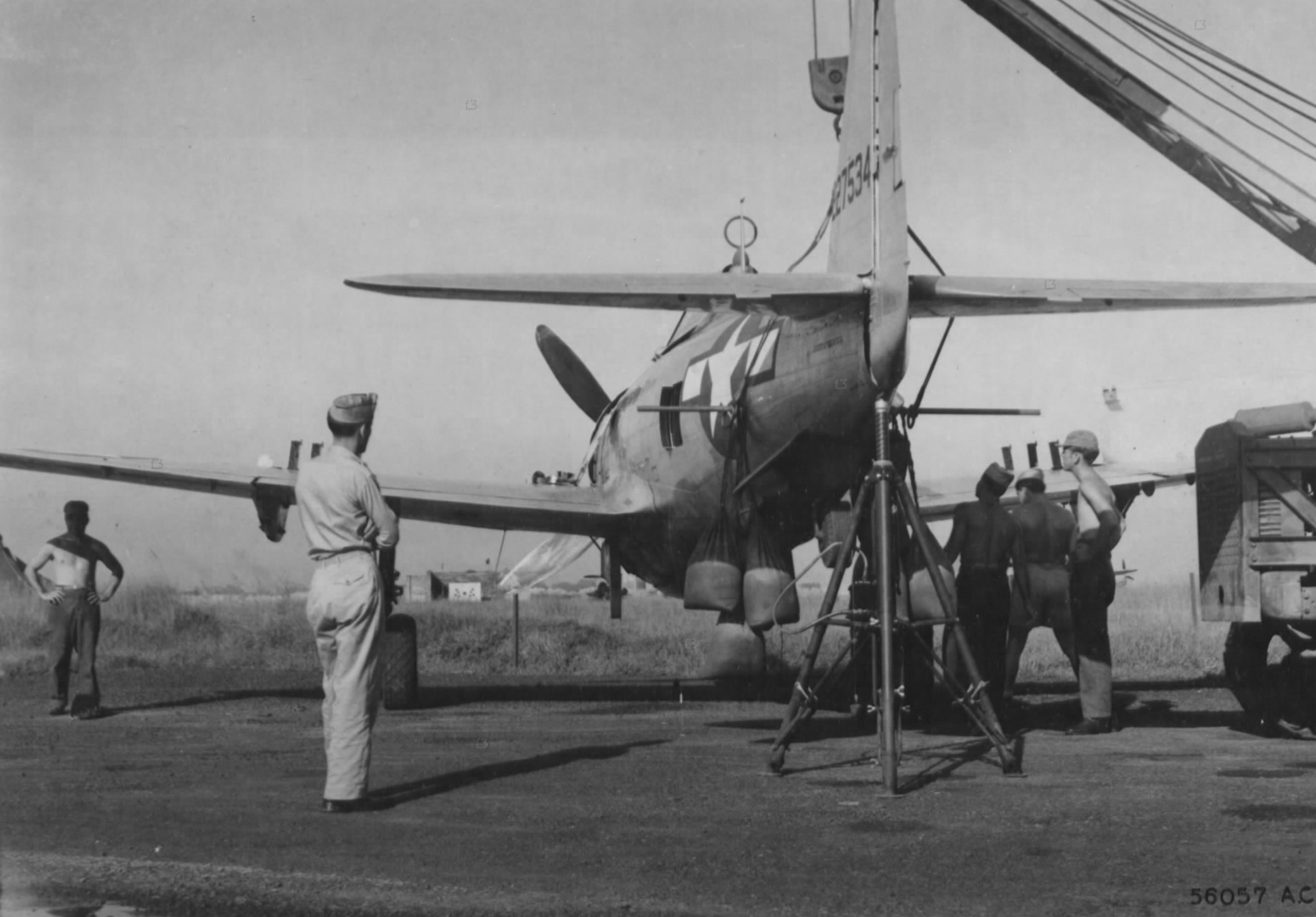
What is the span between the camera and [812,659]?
7488 millimetres

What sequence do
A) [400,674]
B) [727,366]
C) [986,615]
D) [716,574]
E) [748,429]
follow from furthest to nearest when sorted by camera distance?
[400,674]
[727,366]
[748,429]
[986,615]
[716,574]

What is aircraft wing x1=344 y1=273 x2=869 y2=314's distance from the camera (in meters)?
7.16

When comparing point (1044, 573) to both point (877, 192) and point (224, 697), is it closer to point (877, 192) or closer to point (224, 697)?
point (877, 192)

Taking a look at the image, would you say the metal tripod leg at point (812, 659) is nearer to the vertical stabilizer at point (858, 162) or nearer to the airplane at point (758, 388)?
the airplane at point (758, 388)

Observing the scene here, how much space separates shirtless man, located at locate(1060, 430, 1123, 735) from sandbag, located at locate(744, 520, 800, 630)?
2046mm

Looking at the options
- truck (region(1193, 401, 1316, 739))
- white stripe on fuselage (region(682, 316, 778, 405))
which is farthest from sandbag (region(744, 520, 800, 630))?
truck (region(1193, 401, 1316, 739))

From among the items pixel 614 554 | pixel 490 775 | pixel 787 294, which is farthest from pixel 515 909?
pixel 614 554

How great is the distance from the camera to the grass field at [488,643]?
699 inches

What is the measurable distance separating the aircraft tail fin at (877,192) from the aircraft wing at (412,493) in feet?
18.0

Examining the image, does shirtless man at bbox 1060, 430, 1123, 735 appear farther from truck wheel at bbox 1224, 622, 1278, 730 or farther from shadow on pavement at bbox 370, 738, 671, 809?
shadow on pavement at bbox 370, 738, 671, 809

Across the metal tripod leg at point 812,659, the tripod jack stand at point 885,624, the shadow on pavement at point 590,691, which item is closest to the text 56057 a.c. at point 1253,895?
the tripod jack stand at point 885,624

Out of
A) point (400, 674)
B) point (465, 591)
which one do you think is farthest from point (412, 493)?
point (465, 591)

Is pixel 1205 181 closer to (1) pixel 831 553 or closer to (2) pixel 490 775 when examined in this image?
(1) pixel 831 553

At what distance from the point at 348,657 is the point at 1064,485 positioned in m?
10.7
